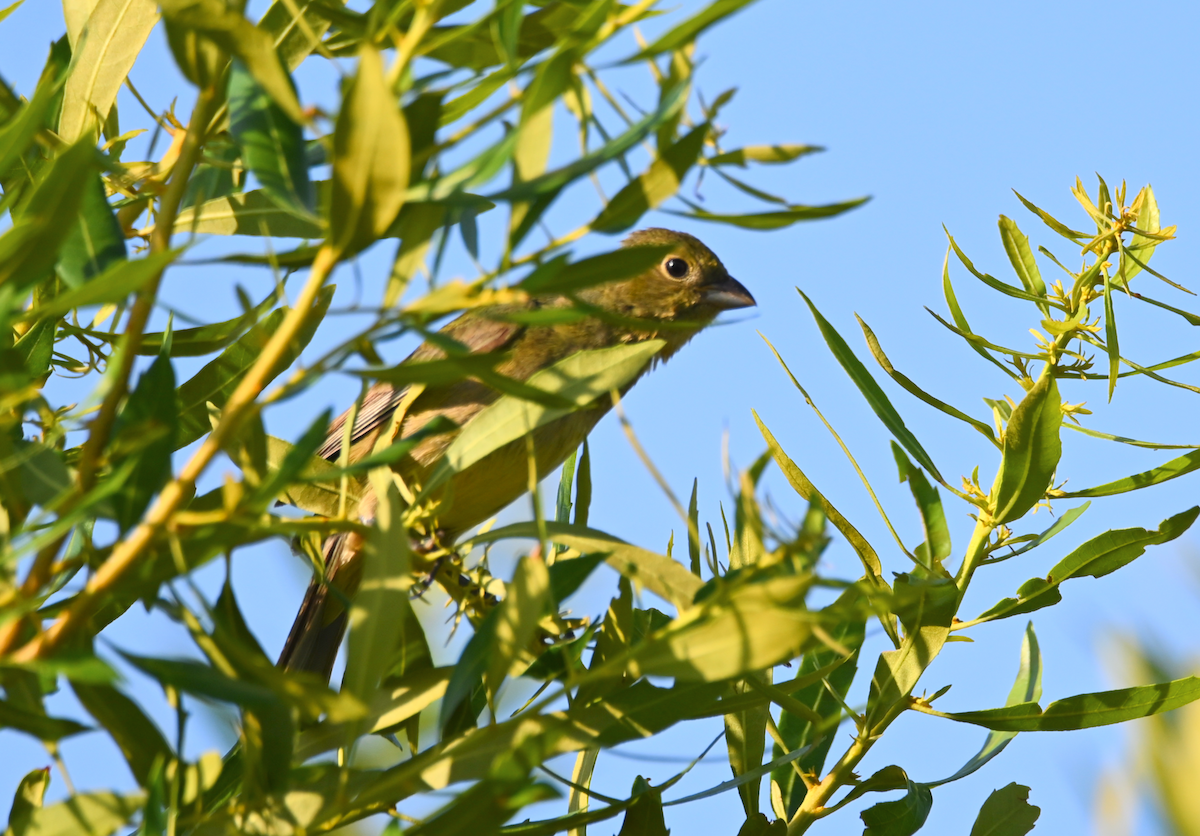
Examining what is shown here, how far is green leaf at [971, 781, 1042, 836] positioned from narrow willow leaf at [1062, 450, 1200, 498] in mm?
611

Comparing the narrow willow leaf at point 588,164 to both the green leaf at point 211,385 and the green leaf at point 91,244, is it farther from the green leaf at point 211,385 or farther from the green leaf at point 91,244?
the green leaf at point 211,385

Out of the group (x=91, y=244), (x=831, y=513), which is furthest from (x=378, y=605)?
(x=831, y=513)

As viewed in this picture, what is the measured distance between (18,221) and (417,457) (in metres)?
3.03

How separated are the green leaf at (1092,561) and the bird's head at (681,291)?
361cm

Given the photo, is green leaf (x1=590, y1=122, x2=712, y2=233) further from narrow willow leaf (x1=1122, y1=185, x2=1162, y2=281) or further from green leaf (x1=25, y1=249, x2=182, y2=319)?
narrow willow leaf (x1=1122, y1=185, x2=1162, y2=281)

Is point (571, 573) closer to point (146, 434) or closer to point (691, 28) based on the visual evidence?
point (146, 434)

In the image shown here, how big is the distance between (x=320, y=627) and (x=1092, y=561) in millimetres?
3071

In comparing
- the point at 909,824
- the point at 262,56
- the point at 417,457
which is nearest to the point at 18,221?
the point at 262,56

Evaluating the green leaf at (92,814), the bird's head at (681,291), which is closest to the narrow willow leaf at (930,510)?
the green leaf at (92,814)

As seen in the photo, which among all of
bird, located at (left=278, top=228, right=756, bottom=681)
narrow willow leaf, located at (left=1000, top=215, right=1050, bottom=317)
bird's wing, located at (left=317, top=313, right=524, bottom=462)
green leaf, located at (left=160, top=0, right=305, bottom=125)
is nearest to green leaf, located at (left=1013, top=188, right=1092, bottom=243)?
narrow willow leaf, located at (left=1000, top=215, right=1050, bottom=317)

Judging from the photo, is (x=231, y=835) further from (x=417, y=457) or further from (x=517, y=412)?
(x=417, y=457)

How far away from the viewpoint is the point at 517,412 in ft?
6.48

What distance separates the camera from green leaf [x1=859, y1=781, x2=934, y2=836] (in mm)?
2455

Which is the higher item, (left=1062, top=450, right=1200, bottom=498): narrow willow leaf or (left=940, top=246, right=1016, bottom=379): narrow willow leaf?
(left=940, top=246, right=1016, bottom=379): narrow willow leaf
